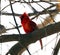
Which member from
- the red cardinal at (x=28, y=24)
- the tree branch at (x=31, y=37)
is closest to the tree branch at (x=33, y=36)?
the tree branch at (x=31, y=37)

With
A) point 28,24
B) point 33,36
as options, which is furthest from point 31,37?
point 28,24

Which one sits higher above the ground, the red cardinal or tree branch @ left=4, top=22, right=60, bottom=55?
tree branch @ left=4, top=22, right=60, bottom=55

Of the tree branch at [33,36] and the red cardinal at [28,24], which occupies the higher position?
the tree branch at [33,36]

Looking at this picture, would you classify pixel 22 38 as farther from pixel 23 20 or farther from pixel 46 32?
pixel 23 20

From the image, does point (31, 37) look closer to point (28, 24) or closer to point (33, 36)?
point (33, 36)

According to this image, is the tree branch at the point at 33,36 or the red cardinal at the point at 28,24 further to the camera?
the red cardinal at the point at 28,24

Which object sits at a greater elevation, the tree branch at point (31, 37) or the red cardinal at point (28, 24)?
the tree branch at point (31, 37)

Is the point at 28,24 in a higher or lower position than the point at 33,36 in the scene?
lower

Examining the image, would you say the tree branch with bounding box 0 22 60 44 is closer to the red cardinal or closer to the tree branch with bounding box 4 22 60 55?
the tree branch with bounding box 4 22 60 55

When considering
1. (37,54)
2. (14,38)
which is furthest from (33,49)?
(14,38)

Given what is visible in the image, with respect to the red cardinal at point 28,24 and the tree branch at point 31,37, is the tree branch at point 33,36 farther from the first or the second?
the red cardinal at point 28,24

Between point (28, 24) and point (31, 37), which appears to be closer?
point (31, 37)

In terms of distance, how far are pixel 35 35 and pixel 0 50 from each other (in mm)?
970

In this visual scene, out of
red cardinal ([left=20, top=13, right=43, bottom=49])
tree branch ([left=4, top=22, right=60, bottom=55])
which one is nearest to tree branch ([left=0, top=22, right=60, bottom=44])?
tree branch ([left=4, top=22, right=60, bottom=55])
